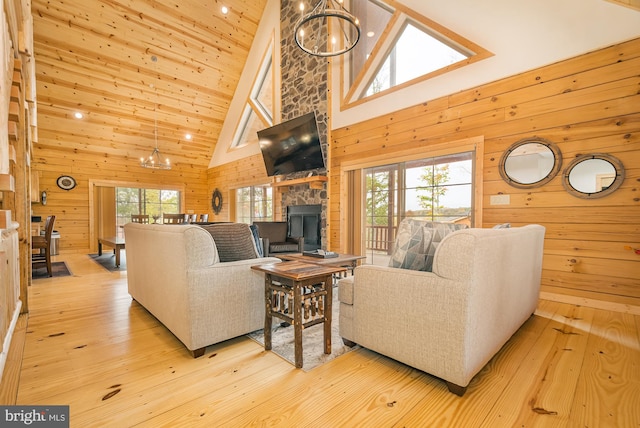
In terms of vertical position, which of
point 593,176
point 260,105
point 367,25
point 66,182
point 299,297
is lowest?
point 299,297

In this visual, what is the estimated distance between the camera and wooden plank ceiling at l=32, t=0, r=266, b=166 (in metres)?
5.01

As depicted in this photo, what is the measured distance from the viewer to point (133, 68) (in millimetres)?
5785

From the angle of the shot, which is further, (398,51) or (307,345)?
(398,51)

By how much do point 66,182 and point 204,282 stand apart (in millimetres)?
7177

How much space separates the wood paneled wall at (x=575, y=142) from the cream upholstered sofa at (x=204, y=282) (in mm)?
2840

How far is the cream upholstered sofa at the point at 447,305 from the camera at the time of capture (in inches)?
54.9

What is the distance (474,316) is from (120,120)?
7886 millimetres

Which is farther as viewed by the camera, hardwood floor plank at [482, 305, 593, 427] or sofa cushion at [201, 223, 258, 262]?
sofa cushion at [201, 223, 258, 262]

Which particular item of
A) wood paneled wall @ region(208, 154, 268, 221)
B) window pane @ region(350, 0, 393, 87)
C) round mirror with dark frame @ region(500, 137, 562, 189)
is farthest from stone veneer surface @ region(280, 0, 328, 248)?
round mirror with dark frame @ region(500, 137, 562, 189)

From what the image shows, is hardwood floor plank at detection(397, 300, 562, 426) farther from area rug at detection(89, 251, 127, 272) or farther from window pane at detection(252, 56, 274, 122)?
window pane at detection(252, 56, 274, 122)

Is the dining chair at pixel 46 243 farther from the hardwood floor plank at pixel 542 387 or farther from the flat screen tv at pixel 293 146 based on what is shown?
the hardwood floor plank at pixel 542 387

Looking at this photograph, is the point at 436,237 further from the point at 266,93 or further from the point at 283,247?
the point at 266,93

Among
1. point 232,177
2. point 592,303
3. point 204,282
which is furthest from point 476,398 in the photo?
point 232,177

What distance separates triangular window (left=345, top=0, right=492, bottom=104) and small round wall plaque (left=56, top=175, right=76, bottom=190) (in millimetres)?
6666
